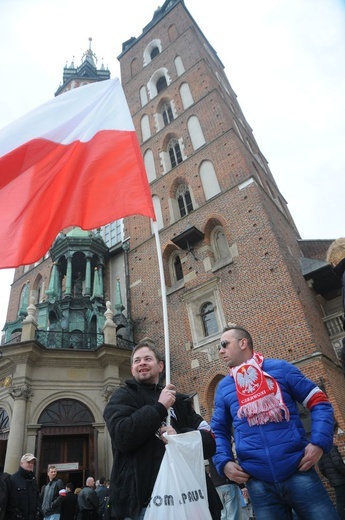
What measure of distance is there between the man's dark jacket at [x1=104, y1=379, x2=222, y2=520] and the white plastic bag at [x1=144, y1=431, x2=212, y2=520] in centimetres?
14

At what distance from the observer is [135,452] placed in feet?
8.09

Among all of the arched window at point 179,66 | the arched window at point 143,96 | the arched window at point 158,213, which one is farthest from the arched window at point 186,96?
the arched window at point 158,213

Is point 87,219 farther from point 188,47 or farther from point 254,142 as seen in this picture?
point 188,47

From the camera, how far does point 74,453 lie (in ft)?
39.5

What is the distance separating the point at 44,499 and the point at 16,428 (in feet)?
14.1

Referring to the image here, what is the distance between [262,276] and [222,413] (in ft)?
34.6

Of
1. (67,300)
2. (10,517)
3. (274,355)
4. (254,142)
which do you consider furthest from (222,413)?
(254,142)

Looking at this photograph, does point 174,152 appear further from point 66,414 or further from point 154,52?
point 66,414

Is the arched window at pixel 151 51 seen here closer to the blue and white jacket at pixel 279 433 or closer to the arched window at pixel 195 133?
the arched window at pixel 195 133

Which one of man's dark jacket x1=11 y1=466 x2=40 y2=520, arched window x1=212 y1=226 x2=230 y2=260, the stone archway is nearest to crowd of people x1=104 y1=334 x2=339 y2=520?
man's dark jacket x1=11 y1=466 x2=40 y2=520

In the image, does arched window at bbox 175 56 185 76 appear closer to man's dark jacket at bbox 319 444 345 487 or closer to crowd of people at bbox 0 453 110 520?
crowd of people at bbox 0 453 110 520

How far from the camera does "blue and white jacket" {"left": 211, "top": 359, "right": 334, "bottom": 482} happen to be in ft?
8.61

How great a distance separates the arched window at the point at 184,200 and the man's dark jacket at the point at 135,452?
15677 millimetres

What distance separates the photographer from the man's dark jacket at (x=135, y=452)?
2.33 metres
